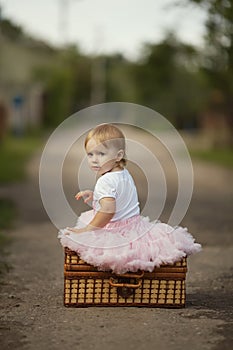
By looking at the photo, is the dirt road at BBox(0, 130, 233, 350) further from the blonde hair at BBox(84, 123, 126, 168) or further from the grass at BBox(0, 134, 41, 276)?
the blonde hair at BBox(84, 123, 126, 168)

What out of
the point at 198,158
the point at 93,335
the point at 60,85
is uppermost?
the point at 60,85

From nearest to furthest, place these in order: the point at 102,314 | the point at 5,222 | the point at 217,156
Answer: the point at 102,314
the point at 5,222
the point at 217,156

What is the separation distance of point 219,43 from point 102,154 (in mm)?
11687

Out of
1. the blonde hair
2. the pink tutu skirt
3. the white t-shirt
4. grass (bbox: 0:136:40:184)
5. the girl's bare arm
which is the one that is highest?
grass (bbox: 0:136:40:184)

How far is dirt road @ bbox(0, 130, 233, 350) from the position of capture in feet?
17.6

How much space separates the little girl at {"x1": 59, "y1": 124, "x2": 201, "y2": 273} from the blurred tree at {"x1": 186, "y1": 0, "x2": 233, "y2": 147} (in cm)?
697

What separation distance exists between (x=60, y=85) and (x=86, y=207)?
42.8 m

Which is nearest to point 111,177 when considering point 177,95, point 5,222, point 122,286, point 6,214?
point 122,286

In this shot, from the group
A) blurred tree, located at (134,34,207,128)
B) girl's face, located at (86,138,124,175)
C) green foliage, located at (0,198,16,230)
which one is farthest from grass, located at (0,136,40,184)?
blurred tree, located at (134,34,207,128)

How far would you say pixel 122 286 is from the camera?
6043mm

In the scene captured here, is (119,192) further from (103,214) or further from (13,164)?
(13,164)

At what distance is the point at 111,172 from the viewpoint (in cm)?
621

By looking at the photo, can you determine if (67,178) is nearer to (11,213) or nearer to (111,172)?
(11,213)

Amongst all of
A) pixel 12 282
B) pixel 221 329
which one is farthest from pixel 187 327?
pixel 12 282
